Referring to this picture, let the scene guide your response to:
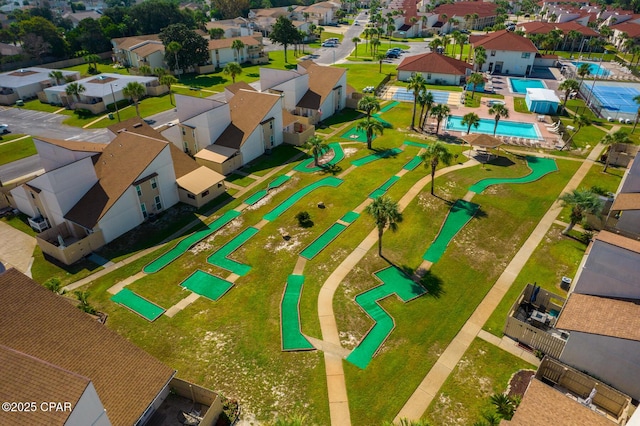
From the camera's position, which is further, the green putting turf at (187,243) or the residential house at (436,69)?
the residential house at (436,69)

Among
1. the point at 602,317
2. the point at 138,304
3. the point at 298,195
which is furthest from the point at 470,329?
the point at 138,304

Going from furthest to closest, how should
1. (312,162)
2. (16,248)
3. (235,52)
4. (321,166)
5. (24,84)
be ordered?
1. (235,52)
2. (24,84)
3. (312,162)
4. (321,166)
5. (16,248)

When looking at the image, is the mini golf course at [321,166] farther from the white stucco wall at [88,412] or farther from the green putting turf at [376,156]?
the white stucco wall at [88,412]

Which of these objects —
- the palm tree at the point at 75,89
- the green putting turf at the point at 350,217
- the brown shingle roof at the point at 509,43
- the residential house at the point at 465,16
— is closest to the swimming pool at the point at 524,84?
the brown shingle roof at the point at 509,43

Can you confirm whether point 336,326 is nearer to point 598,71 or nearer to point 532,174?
point 532,174

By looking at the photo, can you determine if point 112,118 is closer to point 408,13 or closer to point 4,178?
point 4,178
